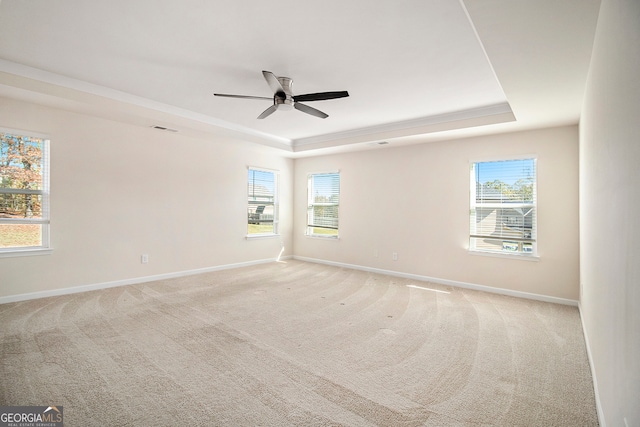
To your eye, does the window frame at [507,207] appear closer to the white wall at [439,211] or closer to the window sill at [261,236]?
the white wall at [439,211]

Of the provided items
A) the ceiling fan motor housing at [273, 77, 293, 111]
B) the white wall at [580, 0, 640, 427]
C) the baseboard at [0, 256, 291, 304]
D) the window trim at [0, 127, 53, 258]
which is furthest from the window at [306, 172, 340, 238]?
the white wall at [580, 0, 640, 427]

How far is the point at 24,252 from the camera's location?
389 cm

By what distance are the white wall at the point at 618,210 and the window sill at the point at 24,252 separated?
554 centimetres

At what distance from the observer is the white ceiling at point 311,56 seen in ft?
7.16

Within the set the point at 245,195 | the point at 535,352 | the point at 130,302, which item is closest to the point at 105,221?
the point at 130,302

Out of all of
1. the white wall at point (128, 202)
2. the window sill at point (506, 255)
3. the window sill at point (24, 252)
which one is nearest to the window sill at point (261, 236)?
the white wall at point (128, 202)

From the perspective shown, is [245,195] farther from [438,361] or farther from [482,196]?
[438,361]

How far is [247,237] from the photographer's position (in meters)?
6.45

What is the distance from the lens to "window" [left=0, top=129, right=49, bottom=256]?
12.5 ft

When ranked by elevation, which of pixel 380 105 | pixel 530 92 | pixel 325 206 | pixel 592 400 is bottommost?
pixel 592 400

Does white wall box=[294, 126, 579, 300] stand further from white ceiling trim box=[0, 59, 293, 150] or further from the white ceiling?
white ceiling trim box=[0, 59, 293, 150]

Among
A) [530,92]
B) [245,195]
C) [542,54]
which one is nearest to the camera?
[542,54]

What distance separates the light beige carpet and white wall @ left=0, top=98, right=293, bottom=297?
513 mm

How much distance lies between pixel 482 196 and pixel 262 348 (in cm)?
402
